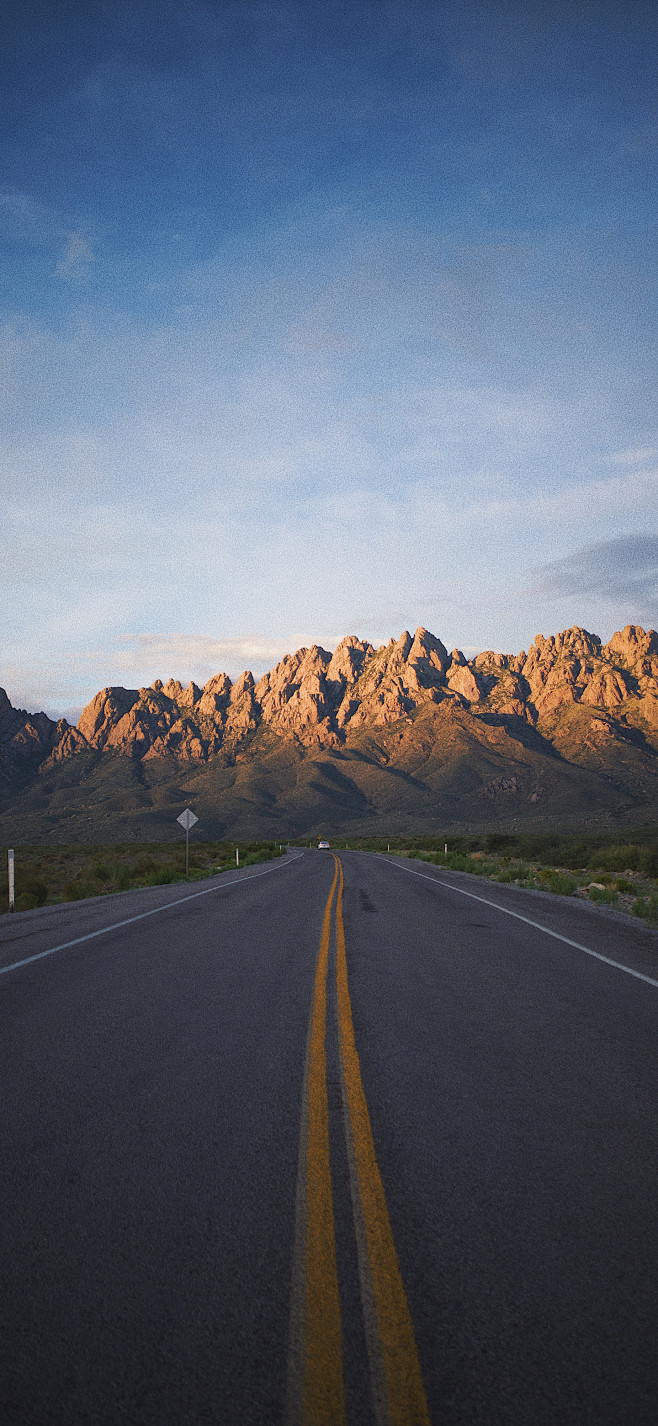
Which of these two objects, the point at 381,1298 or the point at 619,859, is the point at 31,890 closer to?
the point at 381,1298

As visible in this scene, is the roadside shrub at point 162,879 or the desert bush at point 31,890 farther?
the roadside shrub at point 162,879

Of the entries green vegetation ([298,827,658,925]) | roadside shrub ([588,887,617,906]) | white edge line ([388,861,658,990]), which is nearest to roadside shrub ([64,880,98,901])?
white edge line ([388,861,658,990])

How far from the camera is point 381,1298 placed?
2.49 meters

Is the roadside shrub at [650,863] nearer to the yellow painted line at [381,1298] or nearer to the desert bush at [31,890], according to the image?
the desert bush at [31,890]

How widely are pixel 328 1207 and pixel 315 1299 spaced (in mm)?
621

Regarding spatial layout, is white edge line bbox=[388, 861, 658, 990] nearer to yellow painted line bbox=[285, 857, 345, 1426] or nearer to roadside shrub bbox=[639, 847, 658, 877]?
yellow painted line bbox=[285, 857, 345, 1426]

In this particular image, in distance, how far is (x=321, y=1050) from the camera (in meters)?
5.35

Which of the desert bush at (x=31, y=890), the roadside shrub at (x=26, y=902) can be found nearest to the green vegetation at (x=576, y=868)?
the roadside shrub at (x=26, y=902)

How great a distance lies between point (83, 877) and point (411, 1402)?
30548 millimetres

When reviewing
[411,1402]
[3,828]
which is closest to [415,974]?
[411,1402]

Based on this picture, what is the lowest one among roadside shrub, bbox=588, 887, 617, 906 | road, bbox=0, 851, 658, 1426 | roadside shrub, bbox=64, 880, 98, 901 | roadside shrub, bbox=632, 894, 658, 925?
roadside shrub, bbox=588, 887, 617, 906

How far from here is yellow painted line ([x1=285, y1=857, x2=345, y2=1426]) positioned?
2.05m

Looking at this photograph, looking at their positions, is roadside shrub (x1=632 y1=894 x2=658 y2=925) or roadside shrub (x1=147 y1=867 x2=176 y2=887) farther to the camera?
roadside shrub (x1=147 y1=867 x2=176 y2=887)

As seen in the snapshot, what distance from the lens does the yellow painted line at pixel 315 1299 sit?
2.05 metres
